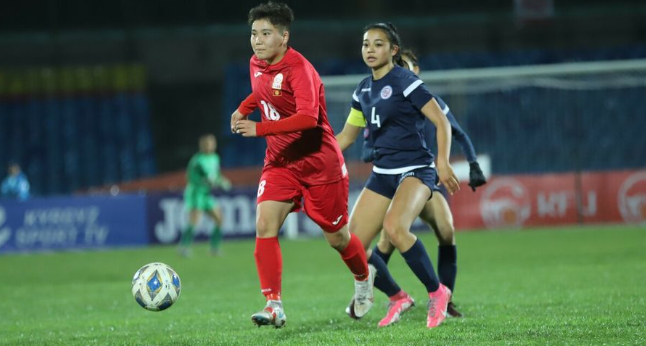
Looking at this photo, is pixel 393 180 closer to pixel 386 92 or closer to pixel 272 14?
pixel 386 92

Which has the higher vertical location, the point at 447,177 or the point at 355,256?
the point at 447,177

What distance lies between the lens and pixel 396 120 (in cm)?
679

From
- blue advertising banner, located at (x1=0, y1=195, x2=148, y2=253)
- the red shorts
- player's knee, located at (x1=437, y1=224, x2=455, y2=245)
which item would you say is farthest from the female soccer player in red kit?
blue advertising banner, located at (x1=0, y1=195, x2=148, y2=253)

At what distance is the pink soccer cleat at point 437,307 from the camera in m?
6.51

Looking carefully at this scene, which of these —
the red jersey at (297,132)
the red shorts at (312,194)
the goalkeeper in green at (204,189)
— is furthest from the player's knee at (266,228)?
the goalkeeper in green at (204,189)

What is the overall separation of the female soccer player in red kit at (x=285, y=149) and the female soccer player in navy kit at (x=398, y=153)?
38 cm

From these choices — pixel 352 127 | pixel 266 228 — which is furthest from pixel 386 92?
pixel 266 228

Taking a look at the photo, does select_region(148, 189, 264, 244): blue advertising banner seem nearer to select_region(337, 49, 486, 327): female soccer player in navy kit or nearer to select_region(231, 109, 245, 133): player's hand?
select_region(337, 49, 486, 327): female soccer player in navy kit

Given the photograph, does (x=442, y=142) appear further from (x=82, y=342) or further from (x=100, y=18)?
(x=100, y=18)

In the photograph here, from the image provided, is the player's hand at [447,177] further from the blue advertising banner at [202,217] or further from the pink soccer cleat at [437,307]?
the blue advertising banner at [202,217]

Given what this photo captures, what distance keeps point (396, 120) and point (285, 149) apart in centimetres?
91

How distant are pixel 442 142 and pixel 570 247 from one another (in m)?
8.76

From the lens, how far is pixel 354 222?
23.1 ft

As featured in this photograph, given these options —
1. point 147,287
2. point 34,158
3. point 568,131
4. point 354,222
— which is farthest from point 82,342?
point 34,158
